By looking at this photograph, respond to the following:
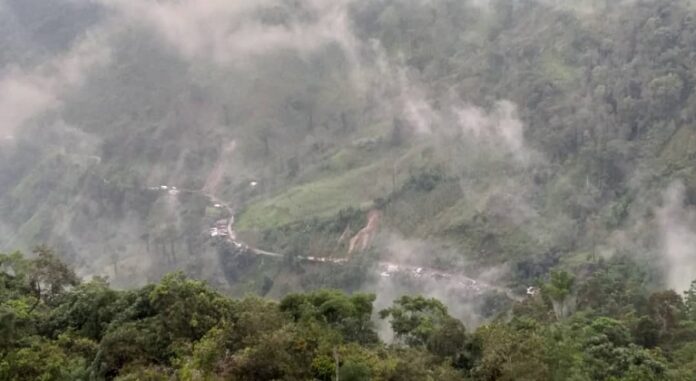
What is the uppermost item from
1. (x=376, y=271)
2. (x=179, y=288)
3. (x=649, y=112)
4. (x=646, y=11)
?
(x=646, y=11)

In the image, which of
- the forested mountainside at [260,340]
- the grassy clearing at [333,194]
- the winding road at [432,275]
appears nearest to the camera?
the forested mountainside at [260,340]

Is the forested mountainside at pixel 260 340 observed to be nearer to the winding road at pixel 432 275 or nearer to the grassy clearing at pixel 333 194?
the winding road at pixel 432 275

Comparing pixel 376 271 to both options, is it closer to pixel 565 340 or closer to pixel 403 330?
pixel 403 330

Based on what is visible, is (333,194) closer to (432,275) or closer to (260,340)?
(432,275)

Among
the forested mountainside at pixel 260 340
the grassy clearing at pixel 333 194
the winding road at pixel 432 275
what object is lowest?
the forested mountainside at pixel 260 340

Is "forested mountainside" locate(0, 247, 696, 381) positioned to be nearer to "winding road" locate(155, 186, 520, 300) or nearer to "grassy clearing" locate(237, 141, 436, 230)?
"winding road" locate(155, 186, 520, 300)

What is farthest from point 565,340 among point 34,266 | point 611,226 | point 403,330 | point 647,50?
point 647,50

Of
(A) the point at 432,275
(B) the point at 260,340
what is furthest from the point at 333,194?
(B) the point at 260,340

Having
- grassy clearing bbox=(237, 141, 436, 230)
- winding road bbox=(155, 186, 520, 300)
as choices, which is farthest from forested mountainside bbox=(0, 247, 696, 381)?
grassy clearing bbox=(237, 141, 436, 230)

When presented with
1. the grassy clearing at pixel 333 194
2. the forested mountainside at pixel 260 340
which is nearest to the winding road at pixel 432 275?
the grassy clearing at pixel 333 194
